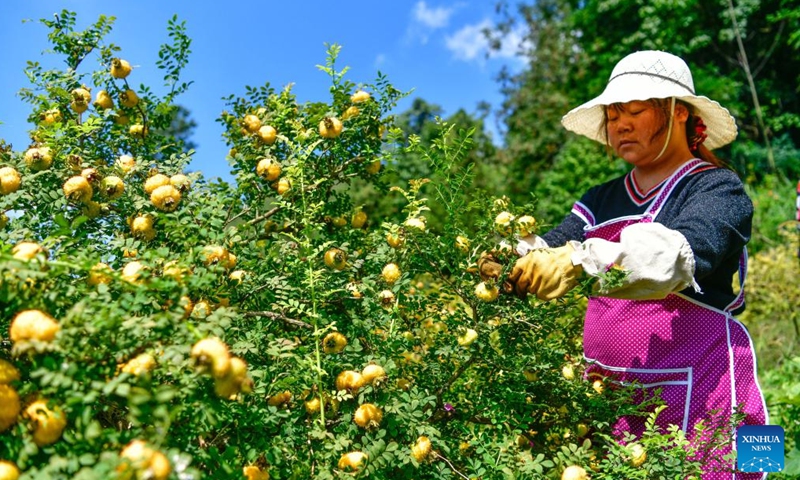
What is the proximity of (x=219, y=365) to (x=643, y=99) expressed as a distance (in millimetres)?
1420

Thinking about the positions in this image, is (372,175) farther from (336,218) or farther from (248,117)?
(248,117)

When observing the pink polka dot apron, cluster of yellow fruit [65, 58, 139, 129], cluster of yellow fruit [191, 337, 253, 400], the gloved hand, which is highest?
cluster of yellow fruit [65, 58, 139, 129]

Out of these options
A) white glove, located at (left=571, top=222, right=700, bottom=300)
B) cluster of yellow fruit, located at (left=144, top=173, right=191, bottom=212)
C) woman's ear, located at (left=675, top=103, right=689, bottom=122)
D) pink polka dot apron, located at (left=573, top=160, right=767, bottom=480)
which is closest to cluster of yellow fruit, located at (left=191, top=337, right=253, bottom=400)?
cluster of yellow fruit, located at (left=144, top=173, right=191, bottom=212)

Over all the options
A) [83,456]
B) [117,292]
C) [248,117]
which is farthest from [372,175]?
[83,456]

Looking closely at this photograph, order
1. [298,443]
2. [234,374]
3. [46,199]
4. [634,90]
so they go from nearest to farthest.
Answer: [234,374] < [298,443] < [46,199] < [634,90]

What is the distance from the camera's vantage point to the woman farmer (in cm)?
146

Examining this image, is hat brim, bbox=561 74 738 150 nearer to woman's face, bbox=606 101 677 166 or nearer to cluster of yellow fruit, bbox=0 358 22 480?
woman's face, bbox=606 101 677 166

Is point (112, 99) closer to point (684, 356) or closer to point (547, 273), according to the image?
point (547, 273)

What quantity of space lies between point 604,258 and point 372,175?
0.83m

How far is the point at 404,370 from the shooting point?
164cm

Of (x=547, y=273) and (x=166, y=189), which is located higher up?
(x=166, y=189)

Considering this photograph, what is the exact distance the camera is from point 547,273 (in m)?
1.44

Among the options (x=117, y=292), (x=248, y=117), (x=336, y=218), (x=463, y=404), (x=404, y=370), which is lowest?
(x=463, y=404)

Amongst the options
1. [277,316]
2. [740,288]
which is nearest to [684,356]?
[740,288]
